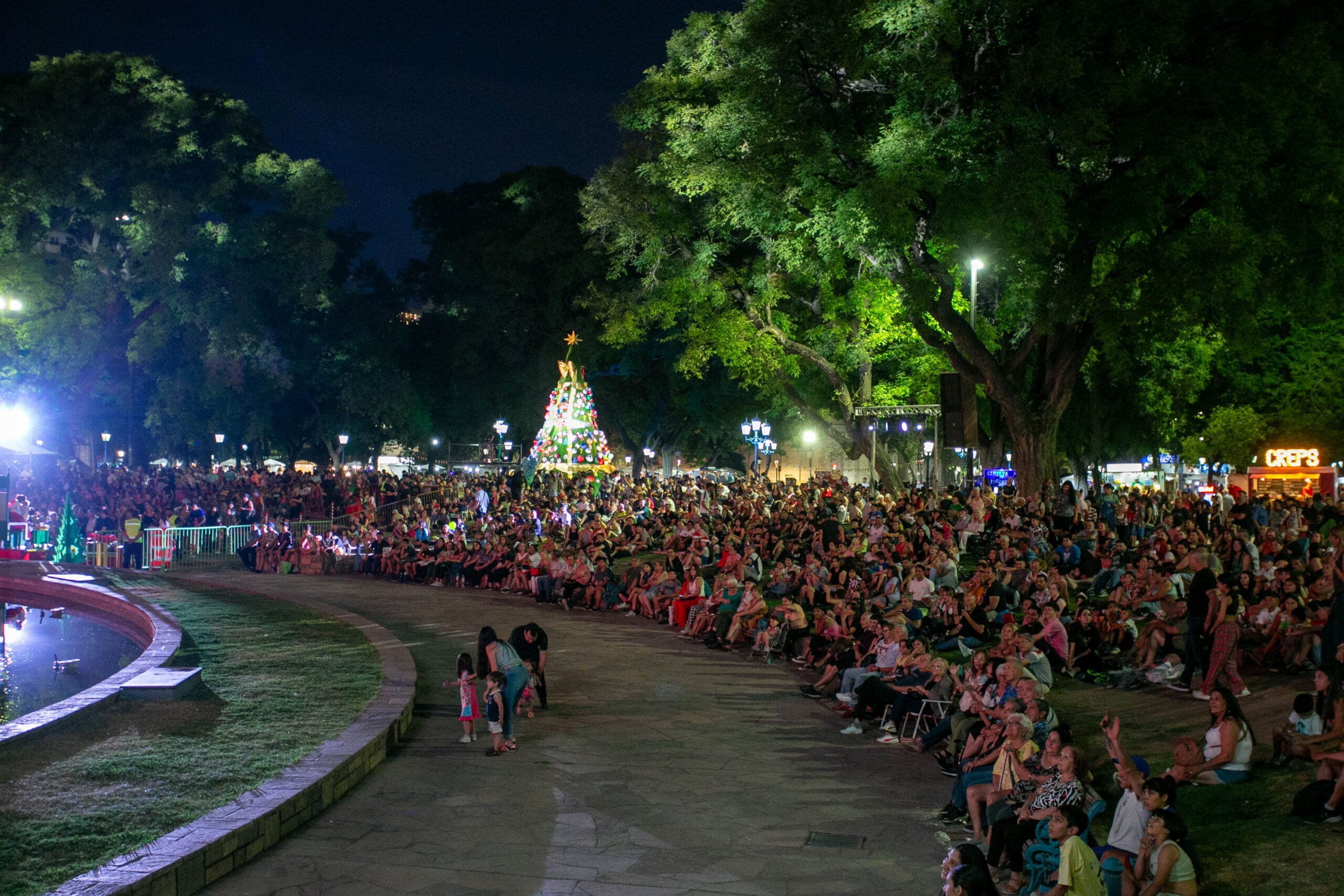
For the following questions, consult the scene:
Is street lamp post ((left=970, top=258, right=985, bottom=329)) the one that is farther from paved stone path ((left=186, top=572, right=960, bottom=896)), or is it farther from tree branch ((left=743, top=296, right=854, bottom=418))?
paved stone path ((left=186, top=572, right=960, bottom=896))

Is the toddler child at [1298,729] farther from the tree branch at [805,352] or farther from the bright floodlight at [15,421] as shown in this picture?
the bright floodlight at [15,421]

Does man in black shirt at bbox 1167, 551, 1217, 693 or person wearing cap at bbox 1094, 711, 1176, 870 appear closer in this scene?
person wearing cap at bbox 1094, 711, 1176, 870

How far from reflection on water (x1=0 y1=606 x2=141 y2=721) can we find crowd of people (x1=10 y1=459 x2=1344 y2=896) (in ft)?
16.5

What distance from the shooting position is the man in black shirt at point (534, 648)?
11172mm

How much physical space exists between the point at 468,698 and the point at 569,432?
23.2m

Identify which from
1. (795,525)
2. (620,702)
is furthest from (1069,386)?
(620,702)

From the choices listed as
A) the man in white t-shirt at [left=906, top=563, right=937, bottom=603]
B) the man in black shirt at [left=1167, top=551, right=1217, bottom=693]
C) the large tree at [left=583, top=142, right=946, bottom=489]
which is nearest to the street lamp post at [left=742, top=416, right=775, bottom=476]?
the large tree at [left=583, top=142, right=946, bottom=489]

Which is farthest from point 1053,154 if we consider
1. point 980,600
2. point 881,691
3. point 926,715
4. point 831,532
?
point 926,715

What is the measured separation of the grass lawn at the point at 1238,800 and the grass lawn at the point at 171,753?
6222 mm

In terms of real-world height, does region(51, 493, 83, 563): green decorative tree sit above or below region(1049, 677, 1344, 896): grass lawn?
above

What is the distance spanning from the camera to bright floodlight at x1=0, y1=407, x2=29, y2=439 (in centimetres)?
3203

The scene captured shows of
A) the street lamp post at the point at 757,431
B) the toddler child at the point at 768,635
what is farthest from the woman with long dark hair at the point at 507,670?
Answer: the street lamp post at the point at 757,431

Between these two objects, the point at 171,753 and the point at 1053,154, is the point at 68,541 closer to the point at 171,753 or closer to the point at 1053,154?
the point at 171,753

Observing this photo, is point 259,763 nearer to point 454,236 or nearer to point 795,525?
point 795,525
